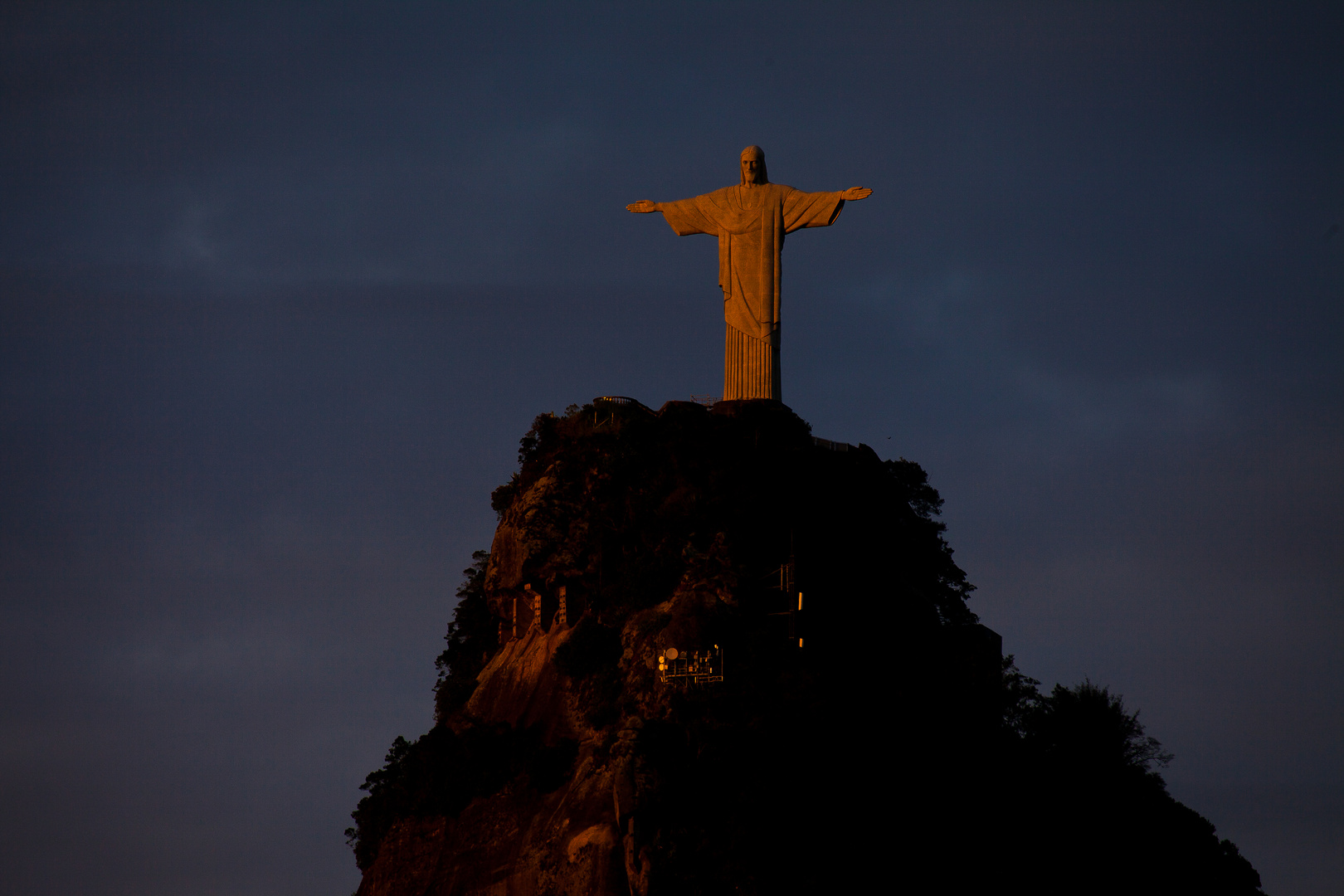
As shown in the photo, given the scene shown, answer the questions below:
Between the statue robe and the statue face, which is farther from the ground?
the statue face

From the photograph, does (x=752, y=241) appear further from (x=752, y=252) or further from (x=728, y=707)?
(x=728, y=707)

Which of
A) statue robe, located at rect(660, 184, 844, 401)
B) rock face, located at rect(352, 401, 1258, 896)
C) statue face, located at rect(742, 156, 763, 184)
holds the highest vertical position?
statue face, located at rect(742, 156, 763, 184)

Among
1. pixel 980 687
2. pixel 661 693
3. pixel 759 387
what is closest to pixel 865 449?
pixel 759 387

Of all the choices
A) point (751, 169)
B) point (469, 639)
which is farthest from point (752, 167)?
point (469, 639)

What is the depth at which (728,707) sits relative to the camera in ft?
152

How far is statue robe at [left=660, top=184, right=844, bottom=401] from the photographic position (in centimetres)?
5322

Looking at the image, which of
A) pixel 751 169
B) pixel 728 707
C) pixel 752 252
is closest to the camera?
pixel 728 707

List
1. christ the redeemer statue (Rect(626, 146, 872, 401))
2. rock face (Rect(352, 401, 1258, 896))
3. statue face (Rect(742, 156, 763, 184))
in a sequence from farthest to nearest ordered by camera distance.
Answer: statue face (Rect(742, 156, 763, 184)), christ the redeemer statue (Rect(626, 146, 872, 401)), rock face (Rect(352, 401, 1258, 896))

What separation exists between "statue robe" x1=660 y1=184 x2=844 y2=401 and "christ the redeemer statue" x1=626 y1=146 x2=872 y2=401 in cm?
3

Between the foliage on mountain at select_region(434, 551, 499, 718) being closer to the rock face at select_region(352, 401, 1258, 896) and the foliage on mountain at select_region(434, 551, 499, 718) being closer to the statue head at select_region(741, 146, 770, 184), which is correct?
the rock face at select_region(352, 401, 1258, 896)

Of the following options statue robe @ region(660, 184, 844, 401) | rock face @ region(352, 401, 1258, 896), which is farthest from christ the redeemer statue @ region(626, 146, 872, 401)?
rock face @ region(352, 401, 1258, 896)

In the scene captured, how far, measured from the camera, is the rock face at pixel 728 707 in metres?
44.9

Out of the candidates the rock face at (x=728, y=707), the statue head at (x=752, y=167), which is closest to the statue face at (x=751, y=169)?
the statue head at (x=752, y=167)

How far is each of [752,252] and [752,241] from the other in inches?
14.8
